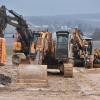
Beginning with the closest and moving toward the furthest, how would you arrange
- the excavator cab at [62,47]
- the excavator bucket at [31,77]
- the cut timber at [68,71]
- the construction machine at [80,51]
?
the excavator bucket at [31,77] → the cut timber at [68,71] → the excavator cab at [62,47] → the construction machine at [80,51]

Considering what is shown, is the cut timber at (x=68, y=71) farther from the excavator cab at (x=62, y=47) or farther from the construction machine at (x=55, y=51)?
the excavator cab at (x=62, y=47)

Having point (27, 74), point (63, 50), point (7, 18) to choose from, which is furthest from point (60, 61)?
point (27, 74)

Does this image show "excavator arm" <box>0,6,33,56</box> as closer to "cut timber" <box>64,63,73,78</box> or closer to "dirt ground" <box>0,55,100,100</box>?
"cut timber" <box>64,63,73,78</box>

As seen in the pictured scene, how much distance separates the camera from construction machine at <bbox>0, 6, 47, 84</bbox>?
Result: 2333cm

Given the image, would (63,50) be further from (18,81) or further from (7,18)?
(18,81)

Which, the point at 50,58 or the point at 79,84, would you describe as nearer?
the point at 79,84

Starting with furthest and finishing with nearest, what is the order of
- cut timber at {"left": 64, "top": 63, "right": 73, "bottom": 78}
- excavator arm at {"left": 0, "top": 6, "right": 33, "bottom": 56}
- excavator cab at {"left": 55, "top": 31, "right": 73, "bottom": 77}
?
excavator cab at {"left": 55, "top": 31, "right": 73, "bottom": 77} < cut timber at {"left": 64, "top": 63, "right": 73, "bottom": 78} < excavator arm at {"left": 0, "top": 6, "right": 33, "bottom": 56}

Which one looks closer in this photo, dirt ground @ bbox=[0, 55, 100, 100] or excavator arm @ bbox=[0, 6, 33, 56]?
dirt ground @ bbox=[0, 55, 100, 100]

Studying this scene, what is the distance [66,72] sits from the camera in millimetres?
28312

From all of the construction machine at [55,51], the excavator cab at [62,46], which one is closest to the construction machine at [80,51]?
the construction machine at [55,51]

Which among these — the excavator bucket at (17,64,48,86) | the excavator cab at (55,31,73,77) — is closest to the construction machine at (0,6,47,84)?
the excavator bucket at (17,64,48,86)

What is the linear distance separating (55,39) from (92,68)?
29.4ft

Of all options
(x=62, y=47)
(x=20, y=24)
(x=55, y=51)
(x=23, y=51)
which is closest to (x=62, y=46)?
(x=62, y=47)

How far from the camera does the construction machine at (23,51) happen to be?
23.3 m
